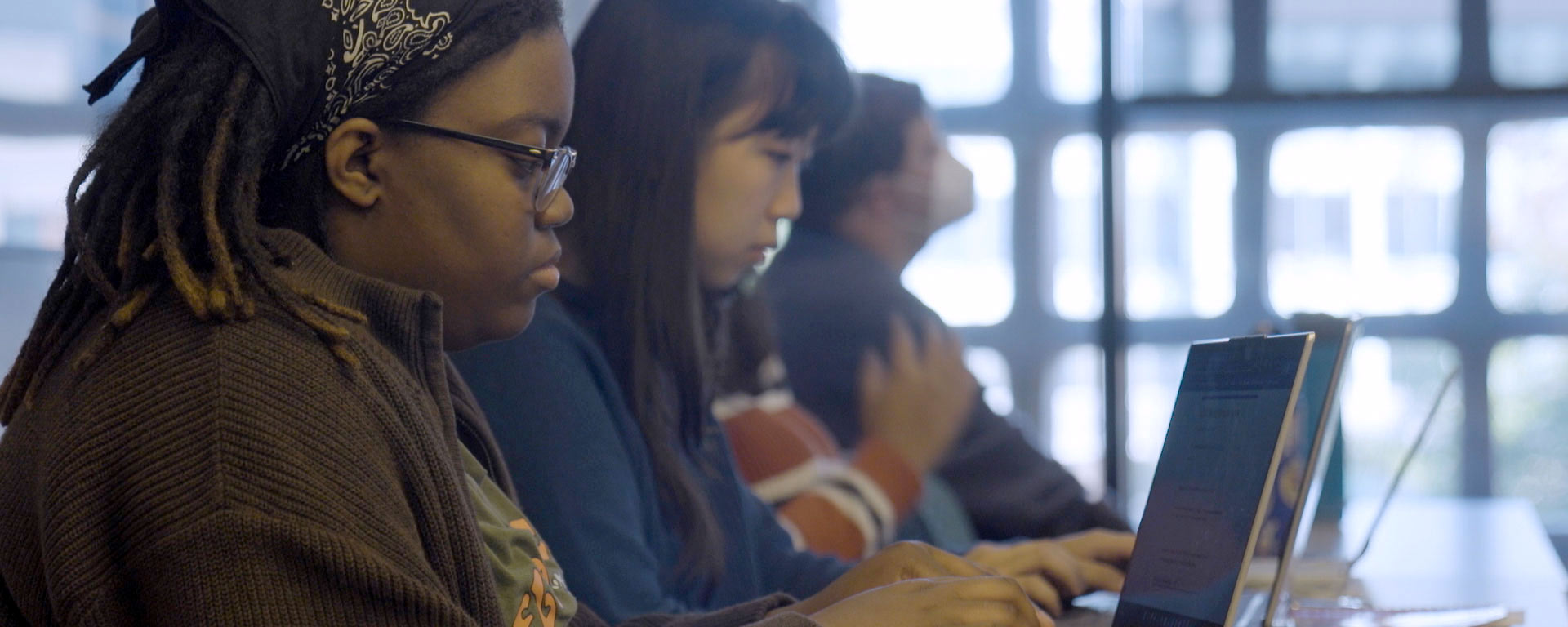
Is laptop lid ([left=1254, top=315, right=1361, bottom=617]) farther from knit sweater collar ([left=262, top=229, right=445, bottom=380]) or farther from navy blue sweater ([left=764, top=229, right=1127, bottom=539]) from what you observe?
navy blue sweater ([left=764, top=229, right=1127, bottom=539])

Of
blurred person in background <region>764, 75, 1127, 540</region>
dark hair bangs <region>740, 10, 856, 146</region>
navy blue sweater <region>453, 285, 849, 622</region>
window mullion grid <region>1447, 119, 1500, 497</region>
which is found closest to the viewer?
navy blue sweater <region>453, 285, 849, 622</region>

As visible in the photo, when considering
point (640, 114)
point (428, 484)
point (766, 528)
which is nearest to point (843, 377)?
point (766, 528)

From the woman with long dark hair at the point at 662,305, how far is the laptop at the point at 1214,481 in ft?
1.02

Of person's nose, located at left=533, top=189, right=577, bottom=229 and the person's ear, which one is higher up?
the person's ear

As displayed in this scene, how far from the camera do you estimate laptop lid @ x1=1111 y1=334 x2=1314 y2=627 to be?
32.9 inches

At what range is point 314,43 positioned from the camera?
2.62 ft

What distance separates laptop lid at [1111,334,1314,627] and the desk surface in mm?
418

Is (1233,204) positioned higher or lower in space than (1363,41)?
lower

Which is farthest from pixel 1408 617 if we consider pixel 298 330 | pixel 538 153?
pixel 298 330

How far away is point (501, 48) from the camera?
86 cm

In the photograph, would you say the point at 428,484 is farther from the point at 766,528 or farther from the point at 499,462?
the point at 766,528

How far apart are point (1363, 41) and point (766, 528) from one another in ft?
8.04

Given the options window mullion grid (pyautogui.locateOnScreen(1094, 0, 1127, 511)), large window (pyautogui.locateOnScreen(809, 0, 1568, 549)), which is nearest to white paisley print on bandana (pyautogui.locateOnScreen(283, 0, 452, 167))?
large window (pyautogui.locateOnScreen(809, 0, 1568, 549))

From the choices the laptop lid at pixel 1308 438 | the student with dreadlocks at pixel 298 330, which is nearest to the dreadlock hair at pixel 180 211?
the student with dreadlocks at pixel 298 330
